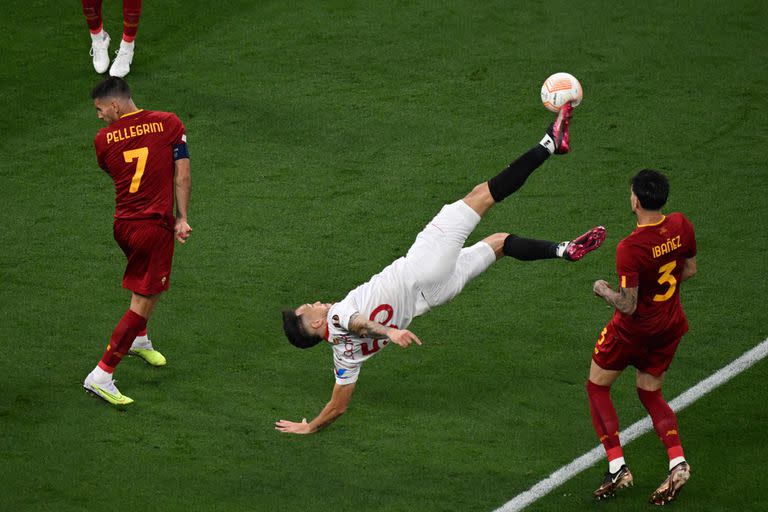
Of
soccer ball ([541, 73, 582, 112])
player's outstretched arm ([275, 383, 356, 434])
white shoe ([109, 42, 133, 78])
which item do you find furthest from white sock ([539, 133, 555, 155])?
white shoe ([109, 42, 133, 78])

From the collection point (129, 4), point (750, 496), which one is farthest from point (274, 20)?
point (750, 496)

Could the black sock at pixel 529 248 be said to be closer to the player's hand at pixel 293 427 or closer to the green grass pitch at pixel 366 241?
the green grass pitch at pixel 366 241

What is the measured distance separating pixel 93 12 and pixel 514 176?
6424 millimetres

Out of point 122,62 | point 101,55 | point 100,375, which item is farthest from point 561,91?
point 101,55

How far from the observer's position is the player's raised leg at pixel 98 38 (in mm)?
13234

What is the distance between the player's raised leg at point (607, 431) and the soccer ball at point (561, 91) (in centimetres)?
207

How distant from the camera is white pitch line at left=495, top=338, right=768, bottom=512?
786 cm

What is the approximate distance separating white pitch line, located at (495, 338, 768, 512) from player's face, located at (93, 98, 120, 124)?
3.77 m

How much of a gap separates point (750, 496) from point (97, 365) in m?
4.56

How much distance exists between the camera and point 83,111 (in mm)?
12930

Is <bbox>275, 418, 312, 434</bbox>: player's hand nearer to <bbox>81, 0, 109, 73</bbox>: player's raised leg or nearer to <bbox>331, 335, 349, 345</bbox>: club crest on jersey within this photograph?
<bbox>331, 335, 349, 345</bbox>: club crest on jersey

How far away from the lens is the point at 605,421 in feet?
25.3

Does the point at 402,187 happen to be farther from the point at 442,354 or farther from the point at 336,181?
the point at 442,354

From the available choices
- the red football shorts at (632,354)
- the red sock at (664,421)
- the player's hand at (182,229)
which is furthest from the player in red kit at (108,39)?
the red sock at (664,421)
